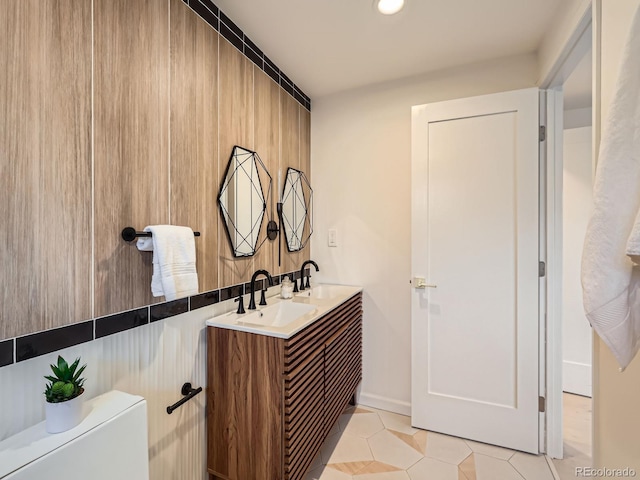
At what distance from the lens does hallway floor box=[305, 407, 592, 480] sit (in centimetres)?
161

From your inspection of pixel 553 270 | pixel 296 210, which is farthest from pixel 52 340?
pixel 553 270

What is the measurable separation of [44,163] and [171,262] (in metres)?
0.46

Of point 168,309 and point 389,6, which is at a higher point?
point 389,6

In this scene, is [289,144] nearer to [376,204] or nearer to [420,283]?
[376,204]

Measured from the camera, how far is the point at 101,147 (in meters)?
1.00

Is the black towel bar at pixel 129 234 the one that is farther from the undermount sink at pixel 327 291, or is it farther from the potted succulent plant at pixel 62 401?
the undermount sink at pixel 327 291

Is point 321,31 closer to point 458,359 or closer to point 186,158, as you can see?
point 186,158

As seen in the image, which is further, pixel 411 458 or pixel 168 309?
pixel 411 458

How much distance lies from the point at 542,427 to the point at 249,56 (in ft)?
9.14

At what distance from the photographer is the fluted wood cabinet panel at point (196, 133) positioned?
1.28m

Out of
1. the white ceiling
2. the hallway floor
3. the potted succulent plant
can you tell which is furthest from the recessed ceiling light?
the hallway floor

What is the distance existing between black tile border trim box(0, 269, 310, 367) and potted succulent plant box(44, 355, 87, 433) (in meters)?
0.09

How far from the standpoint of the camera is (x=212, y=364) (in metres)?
1.43

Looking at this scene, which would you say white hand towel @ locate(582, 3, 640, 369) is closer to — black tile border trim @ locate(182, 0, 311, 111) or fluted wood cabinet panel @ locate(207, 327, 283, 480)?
fluted wood cabinet panel @ locate(207, 327, 283, 480)
